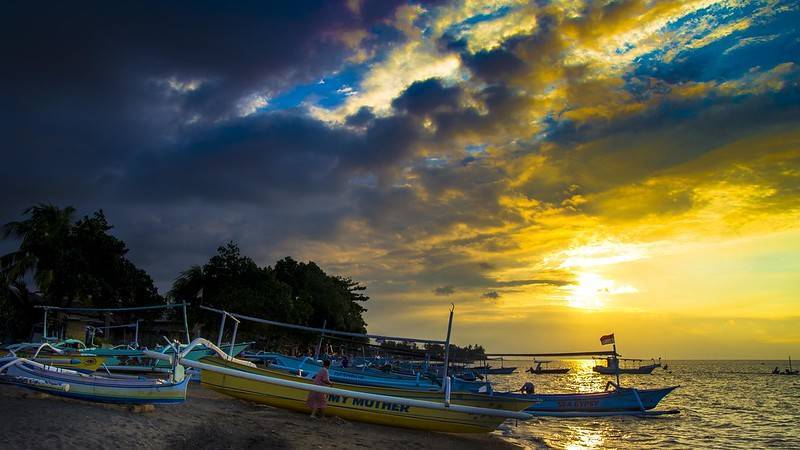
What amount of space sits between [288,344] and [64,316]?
21285 mm

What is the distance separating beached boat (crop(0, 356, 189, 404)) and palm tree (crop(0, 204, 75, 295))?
1043 inches

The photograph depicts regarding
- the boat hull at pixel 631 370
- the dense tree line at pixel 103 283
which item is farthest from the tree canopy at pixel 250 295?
the boat hull at pixel 631 370

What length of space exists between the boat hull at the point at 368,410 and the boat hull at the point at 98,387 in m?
2.17

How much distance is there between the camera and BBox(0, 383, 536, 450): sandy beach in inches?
400

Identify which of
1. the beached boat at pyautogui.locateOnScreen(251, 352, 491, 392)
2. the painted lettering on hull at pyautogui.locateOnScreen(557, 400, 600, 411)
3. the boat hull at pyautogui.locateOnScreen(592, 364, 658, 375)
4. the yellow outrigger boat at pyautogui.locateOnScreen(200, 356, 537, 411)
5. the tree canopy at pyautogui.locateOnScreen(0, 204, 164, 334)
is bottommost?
the boat hull at pyautogui.locateOnScreen(592, 364, 658, 375)

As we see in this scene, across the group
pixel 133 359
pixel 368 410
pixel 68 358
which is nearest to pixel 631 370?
pixel 133 359

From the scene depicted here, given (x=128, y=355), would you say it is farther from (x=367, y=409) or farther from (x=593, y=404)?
(x=593, y=404)

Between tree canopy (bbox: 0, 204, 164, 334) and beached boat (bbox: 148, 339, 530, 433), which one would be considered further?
tree canopy (bbox: 0, 204, 164, 334)

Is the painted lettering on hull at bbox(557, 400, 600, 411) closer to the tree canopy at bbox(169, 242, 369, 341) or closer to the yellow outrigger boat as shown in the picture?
the yellow outrigger boat

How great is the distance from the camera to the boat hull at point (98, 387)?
13133 mm

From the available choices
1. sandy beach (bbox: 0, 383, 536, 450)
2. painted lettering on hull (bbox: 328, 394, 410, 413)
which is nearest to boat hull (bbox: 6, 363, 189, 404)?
sandy beach (bbox: 0, 383, 536, 450)

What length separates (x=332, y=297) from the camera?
201ft

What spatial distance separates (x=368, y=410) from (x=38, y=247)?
32619 millimetres

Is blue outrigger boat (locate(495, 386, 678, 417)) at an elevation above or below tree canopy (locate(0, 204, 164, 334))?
below
